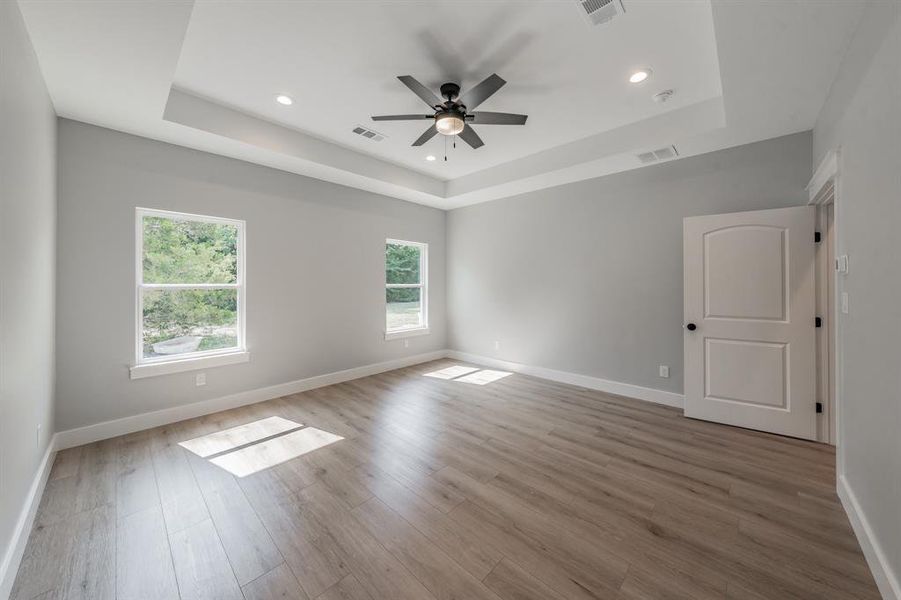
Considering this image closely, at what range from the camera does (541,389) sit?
4.42 metres

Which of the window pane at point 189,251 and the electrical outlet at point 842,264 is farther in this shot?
the window pane at point 189,251

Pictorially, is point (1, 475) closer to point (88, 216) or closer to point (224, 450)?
point (224, 450)

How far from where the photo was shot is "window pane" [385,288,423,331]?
5.53 m

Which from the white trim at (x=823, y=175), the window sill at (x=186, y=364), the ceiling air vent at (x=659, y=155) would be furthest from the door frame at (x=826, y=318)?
the window sill at (x=186, y=364)

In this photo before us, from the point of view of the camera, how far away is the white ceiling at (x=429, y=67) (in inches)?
77.0

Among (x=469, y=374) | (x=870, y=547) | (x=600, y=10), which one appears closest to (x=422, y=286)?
(x=469, y=374)

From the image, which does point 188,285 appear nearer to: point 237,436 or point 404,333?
point 237,436

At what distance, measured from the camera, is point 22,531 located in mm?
1764

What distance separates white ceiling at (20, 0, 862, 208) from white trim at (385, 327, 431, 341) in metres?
2.66

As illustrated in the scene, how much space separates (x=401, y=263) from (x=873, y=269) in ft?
16.3

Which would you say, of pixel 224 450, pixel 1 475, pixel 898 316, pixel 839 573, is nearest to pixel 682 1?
pixel 898 316

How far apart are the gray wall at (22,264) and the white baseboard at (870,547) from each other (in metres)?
3.72

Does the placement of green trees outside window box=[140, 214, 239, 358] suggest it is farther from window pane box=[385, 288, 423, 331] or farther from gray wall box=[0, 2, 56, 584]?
window pane box=[385, 288, 423, 331]

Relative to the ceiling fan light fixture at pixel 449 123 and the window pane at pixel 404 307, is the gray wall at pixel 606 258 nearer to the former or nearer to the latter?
the window pane at pixel 404 307
